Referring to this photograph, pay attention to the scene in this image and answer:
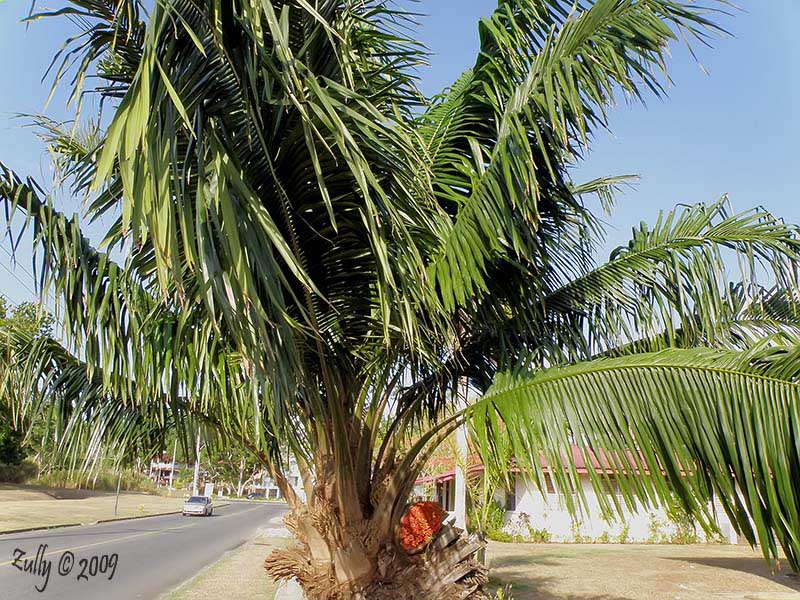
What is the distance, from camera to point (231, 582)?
1260 centimetres

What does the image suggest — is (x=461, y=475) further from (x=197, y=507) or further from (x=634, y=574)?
(x=197, y=507)

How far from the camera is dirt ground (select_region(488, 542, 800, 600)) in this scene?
40.0ft

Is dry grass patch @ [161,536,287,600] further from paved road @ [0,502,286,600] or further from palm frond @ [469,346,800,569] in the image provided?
palm frond @ [469,346,800,569]

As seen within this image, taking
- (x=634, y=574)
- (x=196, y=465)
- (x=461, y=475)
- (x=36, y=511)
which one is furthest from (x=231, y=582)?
(x=36, y=511)

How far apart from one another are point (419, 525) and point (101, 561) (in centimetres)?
1207

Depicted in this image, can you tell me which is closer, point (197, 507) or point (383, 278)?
point (383, 278)

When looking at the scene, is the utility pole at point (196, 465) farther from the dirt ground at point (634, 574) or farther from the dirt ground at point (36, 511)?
the dirt ground at point (634, 574)

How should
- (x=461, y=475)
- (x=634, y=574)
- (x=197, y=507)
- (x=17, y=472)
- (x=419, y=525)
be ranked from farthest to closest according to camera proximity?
1. (x=17, y=472)
2. (x=197, y=507)
3. (x=634, y=574)
4. (x=461, y=475)
5. (x=419, y=525)

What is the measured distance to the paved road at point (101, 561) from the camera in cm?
1123

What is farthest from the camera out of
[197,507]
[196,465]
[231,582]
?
[197,507]

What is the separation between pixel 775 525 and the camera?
125 inches

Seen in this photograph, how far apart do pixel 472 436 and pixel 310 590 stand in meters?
2.15

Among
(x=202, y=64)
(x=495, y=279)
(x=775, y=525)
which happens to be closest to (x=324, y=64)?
(x=202, y=64)

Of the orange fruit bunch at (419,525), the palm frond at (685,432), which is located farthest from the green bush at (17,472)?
the palm frond at (685,432)
